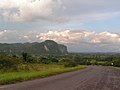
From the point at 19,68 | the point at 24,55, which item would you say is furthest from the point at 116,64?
the point at 19,68

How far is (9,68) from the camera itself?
138 feet

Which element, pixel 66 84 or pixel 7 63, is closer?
pixel 66 84

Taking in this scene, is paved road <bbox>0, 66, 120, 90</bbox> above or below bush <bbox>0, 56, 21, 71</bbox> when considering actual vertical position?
below

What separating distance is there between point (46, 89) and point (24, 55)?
280ft

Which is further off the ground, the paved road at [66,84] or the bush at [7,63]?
the bush at [7,63]

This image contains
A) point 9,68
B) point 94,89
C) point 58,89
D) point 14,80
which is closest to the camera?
point 58,89

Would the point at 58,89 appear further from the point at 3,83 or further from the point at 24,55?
the point at 24,55

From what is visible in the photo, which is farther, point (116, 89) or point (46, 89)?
point (116, 89)

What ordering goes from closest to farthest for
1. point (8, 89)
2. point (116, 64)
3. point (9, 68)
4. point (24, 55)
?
point (8, 89)
point (9, 68)
point (24, 55)
point (116, 64)

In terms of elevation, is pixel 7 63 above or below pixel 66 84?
above

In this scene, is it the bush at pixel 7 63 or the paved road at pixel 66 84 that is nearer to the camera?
the paved road at pixel 66 84

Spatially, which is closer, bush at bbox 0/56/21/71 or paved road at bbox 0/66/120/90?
paved road at bbox 0/66/120/90

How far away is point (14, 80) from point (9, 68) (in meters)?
16.4

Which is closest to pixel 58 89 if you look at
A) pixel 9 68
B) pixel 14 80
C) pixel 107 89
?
pixel 107 89
